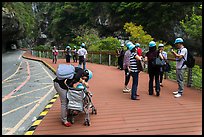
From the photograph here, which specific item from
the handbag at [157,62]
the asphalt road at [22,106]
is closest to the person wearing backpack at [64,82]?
the asphalt road at [22,106]

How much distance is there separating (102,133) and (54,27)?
4231 centimetres

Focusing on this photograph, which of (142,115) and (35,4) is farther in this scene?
(35,4)

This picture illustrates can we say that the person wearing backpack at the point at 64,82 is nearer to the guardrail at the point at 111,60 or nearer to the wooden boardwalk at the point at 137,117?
the wooden boardwalk at the point at 137,117

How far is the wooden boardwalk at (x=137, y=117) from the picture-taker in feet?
13.3

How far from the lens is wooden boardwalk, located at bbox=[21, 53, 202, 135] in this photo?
4.07m

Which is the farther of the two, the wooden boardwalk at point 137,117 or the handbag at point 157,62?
the handbag at point 157,62

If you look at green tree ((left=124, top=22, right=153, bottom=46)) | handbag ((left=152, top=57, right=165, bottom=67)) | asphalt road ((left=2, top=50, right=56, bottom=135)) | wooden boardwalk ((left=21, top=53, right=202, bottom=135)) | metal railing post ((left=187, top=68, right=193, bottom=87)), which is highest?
green tree ((left=124, top=22, right=153, bottom=46))

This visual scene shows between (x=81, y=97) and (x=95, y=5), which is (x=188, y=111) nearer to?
(x=81, y=97)

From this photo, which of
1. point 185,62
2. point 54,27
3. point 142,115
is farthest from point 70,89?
point 54,27

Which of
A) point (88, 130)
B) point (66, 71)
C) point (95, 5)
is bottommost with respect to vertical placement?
point (88, 130)

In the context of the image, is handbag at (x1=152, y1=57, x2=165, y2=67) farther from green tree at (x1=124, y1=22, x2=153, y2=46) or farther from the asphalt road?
green tree at (x1=124, y1=22, x2=153, y2=46)

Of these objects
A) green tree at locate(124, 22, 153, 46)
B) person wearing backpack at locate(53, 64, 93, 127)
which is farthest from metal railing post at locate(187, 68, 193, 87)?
green tree at locate(124, 22, 153, 46)

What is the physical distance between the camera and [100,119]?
4.72 meters

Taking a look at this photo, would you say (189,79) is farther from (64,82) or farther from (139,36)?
(139,36)
